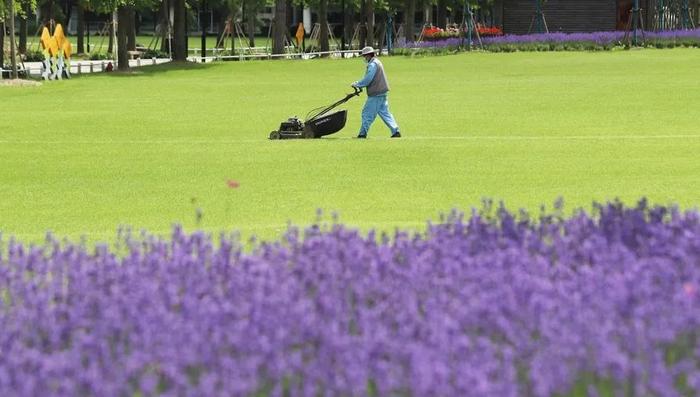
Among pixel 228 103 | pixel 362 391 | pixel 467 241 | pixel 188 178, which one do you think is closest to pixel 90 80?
pixel 228 103

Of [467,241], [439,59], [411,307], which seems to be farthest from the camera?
[439,59]

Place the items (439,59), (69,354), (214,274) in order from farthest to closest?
(439,59)
(214,274)
(69,354)

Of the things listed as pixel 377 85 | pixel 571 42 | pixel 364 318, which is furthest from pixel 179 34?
pixel 364 318

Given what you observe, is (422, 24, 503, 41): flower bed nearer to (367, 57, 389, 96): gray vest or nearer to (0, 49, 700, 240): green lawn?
(0, 49, 700, 240): green lawn

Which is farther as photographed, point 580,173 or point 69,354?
point 580,173

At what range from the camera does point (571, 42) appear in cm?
6938

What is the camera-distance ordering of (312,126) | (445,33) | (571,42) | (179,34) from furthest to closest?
(445,33) → (571,42) → (179,34) → (312,126)

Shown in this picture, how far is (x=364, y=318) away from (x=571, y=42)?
208 feet

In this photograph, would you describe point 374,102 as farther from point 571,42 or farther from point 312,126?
point 571,42

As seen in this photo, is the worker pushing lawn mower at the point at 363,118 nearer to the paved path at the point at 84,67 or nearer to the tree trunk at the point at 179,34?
the paved path at the point at 84,67

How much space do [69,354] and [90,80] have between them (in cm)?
4494

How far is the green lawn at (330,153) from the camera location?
17.1 m

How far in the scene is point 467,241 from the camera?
976 cm

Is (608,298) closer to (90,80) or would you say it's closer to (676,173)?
(676,173)
